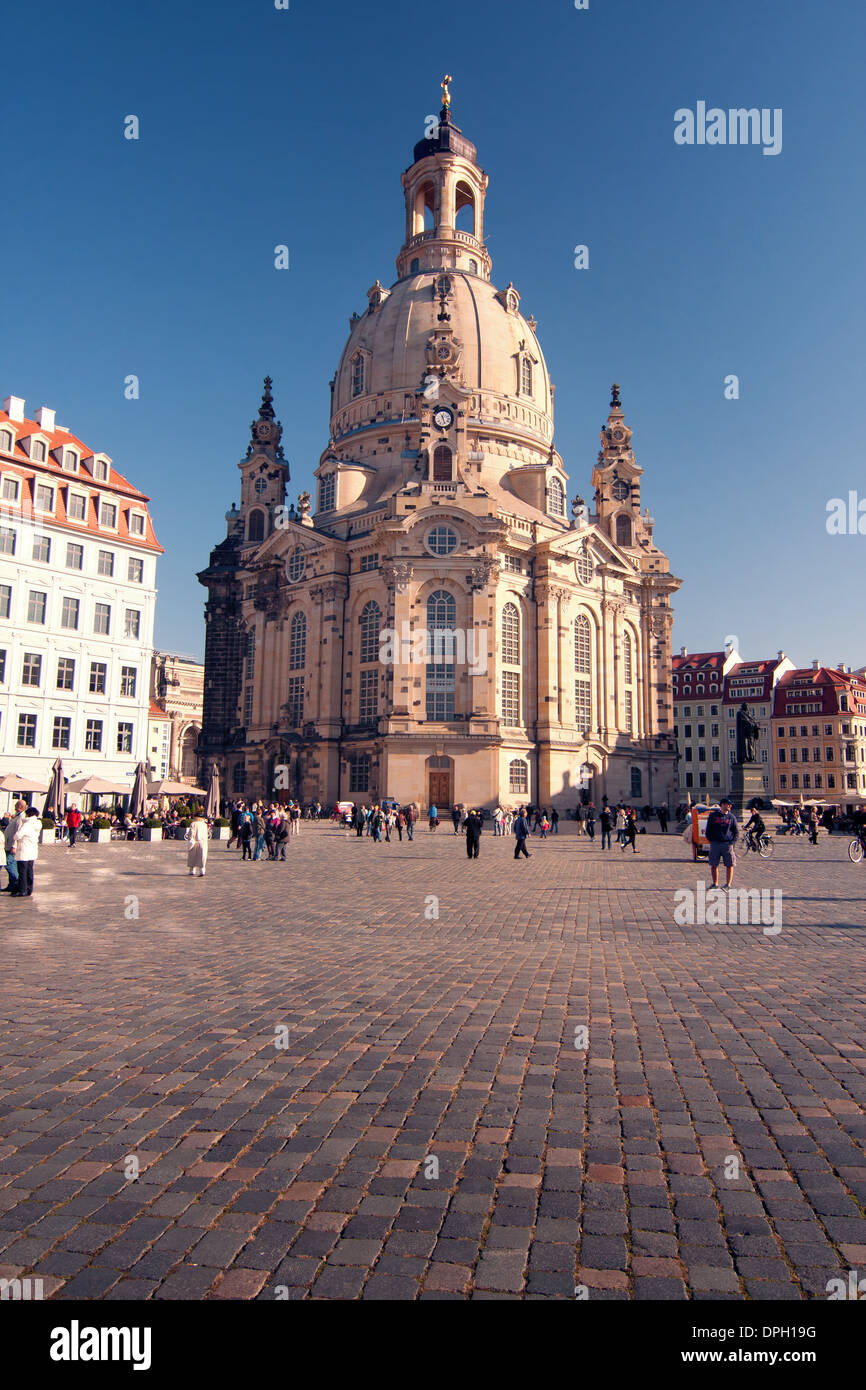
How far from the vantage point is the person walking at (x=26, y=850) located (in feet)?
55.8

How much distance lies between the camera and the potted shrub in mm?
36688

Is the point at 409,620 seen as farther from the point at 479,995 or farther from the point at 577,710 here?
the point at 479,995

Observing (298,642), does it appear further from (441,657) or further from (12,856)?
(12,856)

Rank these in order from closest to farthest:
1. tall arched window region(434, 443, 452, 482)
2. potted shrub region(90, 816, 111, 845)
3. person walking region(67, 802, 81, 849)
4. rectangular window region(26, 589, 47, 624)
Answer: person walking region(67, 802, 81, 849), potted shrub region(90, 816, 111, 845), rectangular window region(26, 589, 47, 624), tall arched window region(434, 443, 452, 482)

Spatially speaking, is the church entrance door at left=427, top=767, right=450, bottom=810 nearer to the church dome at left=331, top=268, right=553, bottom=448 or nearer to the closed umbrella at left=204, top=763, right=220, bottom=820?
the closed umbrella at left=204, top=763, right=220, bottom=820

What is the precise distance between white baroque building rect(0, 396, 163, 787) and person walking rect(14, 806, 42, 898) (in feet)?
92.8

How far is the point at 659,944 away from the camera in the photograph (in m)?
12.2

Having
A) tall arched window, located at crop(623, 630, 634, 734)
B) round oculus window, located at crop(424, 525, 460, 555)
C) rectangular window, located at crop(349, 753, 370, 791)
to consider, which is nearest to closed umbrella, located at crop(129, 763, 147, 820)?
rectangular window, located at crop(349, 753, 370, 791)

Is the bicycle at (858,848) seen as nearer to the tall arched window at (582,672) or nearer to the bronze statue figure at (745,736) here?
the bronze statue figure at (745,736)

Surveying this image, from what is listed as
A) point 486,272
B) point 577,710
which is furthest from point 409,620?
point 486,272

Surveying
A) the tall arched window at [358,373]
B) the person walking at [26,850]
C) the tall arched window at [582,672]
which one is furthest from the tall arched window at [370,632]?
the person walking at [26,850]

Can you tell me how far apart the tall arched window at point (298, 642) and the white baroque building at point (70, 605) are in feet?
60.4

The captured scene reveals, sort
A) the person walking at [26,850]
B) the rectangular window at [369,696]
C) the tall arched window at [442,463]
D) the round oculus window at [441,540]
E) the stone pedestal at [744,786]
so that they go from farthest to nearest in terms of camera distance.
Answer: the tall arched window at [442,463] < the rectangular window at [369,696] < the round oculus window at [441,540] < the stone pedestal at [744,786] < the person walking at [26,850]
